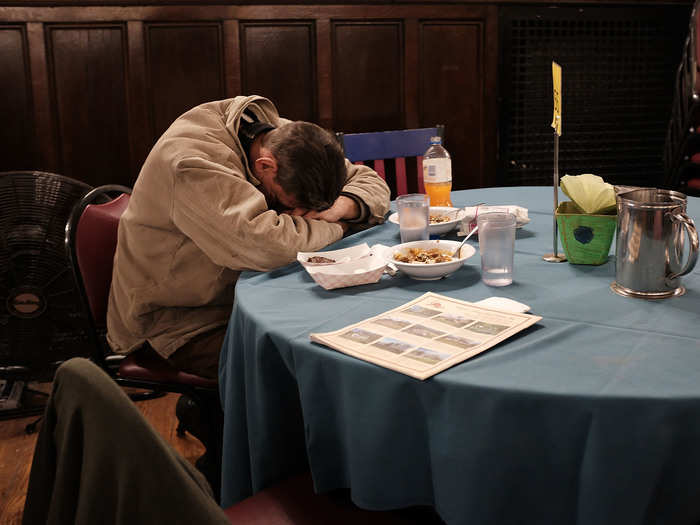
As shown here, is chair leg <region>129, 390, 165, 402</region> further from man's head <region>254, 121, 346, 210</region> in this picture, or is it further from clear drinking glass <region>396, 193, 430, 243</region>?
clear drinking glass <region>396, 193, 430, 243</region>

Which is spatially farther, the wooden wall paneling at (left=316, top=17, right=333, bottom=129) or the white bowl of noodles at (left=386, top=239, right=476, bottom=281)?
the wooden wall paneling at (left=316, top=17, right=333, bottom=129)

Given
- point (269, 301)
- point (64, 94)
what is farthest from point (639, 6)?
point (269, 301)

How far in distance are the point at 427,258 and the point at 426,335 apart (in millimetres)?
397

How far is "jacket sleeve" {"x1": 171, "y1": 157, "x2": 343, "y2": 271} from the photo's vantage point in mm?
1578

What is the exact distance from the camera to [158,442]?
559 mm

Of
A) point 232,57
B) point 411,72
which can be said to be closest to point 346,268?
point 232,57

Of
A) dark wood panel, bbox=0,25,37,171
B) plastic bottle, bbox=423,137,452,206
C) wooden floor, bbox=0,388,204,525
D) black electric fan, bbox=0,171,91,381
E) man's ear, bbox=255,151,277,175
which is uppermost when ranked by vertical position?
dark wood panel, bbox=0,25,37,171

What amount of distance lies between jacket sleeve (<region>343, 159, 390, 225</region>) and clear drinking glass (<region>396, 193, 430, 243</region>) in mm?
237

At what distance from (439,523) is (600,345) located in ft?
1.32

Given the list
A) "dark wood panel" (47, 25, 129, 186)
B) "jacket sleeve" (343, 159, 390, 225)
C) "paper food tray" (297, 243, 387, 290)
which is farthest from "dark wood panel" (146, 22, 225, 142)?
"paper food tray" (297, 243, 387, 290)

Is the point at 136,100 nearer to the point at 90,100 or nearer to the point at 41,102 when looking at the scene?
the point at 90,100

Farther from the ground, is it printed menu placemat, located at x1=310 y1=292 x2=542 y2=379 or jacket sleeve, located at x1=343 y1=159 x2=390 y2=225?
jacket sleeve, located at x1=343 y1=159 x2=390 y2=225

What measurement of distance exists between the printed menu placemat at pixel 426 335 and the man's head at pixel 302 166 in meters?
0.57

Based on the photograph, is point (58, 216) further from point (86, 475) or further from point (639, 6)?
point (639, 6)
